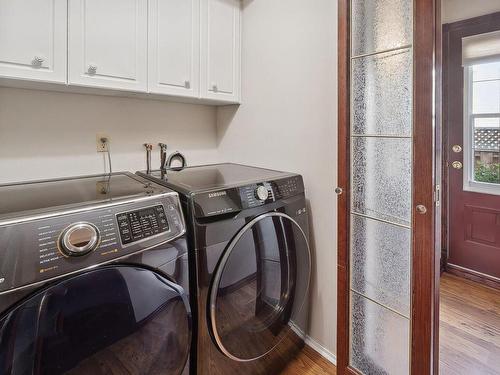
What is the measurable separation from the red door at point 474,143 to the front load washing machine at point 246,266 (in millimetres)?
1893

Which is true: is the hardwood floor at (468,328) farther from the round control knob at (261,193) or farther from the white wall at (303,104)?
the round control knob at (261,193)

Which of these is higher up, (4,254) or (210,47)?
(210,47)

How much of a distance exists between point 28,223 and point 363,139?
50.3 inches

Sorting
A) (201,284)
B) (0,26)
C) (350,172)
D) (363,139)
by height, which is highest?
(0,26)

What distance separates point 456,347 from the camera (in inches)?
69.6

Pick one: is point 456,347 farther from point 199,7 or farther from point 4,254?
point 199,7

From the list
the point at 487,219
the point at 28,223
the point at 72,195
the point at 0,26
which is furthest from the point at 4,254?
the point at 487,219

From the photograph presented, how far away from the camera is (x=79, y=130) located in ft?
5.31

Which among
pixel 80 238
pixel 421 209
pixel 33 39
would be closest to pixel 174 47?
pixel 33 39

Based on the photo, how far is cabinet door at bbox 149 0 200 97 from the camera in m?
1.55

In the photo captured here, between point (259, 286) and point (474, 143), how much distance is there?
94.5 inches

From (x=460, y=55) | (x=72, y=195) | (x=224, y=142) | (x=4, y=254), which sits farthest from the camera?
(x=460, y=55)

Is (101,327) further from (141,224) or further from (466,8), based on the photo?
(466,8)

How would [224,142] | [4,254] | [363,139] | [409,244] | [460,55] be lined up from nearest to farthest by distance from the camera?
[4,254]
[409,244]
[363,139]
[224,142]
[460,55]
